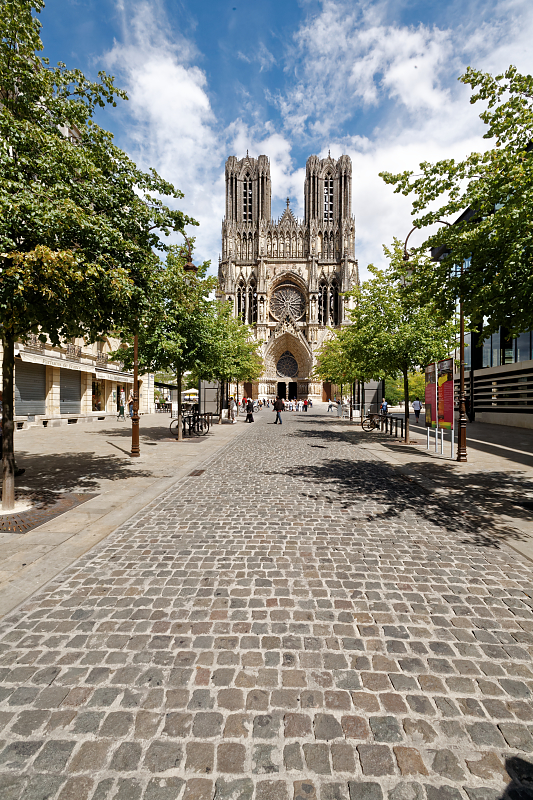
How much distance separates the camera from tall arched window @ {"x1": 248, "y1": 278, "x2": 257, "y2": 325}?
214 ft

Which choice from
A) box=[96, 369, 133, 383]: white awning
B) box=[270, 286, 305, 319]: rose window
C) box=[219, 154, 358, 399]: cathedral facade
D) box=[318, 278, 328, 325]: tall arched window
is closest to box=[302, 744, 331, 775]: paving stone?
box=[96, 369, 133, 383]: white awning

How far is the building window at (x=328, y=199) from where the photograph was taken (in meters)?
67.2

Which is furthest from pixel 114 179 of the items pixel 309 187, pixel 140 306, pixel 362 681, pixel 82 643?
pixel 309 187

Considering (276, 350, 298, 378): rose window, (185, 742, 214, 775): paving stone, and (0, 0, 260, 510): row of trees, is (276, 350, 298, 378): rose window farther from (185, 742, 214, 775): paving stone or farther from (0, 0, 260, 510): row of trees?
(185, 742, 214, 775): paving stone

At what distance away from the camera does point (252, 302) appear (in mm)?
66000

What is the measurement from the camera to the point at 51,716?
2.19 metres

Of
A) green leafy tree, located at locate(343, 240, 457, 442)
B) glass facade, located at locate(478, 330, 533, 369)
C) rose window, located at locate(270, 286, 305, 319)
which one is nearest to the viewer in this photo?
green leafy tree, located at locate(343, 240, 457, 442)

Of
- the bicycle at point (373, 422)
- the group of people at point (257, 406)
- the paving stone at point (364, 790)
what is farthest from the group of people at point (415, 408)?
the paving stone at point (364, 790)

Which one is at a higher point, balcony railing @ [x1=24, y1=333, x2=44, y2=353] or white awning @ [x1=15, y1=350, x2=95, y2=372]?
balcony railing @ [x1=24, y1=333, x2=44, y2=353]

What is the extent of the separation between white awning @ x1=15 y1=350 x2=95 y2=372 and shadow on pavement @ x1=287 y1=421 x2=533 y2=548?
1529cm

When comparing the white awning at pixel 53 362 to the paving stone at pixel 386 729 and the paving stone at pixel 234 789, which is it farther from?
the paving stone at pixel 386 729

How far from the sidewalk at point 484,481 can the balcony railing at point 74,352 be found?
715 inches

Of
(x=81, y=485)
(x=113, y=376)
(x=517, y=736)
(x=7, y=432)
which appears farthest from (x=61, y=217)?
(x=113, y=376)

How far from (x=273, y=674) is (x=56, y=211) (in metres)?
5.14
